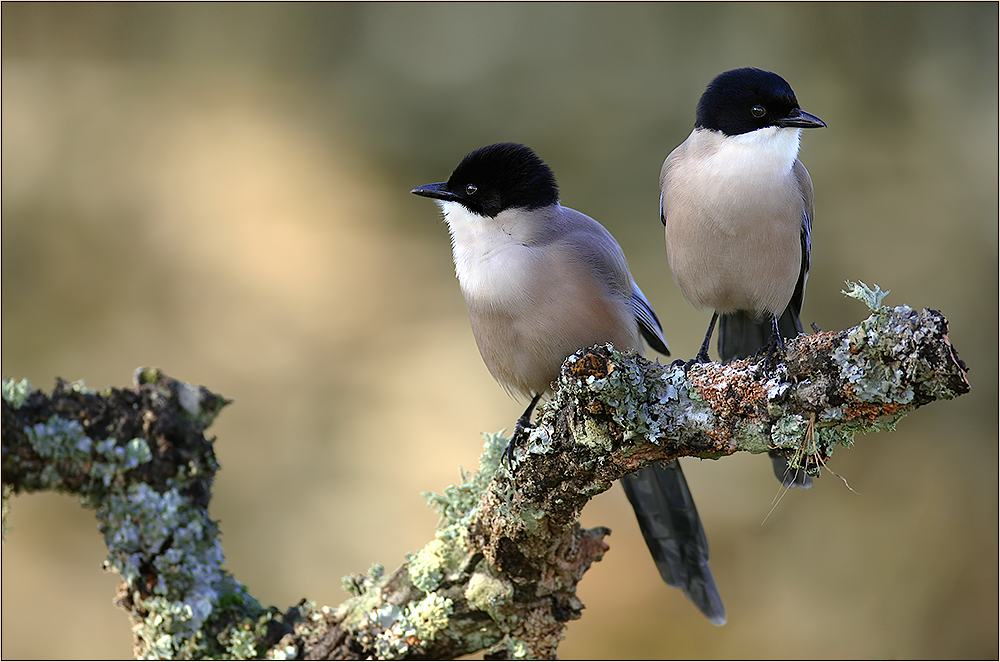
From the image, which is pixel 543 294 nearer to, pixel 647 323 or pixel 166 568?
pixel 647 323

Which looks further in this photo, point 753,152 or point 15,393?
point 15,393

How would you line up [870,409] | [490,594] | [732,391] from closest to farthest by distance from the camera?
[870,409]
[732,391]
[490,594]

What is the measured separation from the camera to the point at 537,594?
2.21m

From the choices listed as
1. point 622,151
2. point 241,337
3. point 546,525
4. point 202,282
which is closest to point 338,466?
point 241,337

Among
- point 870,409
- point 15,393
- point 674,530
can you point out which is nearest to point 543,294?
point 674,530

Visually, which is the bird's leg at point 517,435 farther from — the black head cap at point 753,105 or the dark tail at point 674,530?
the black head cap at point 753,105

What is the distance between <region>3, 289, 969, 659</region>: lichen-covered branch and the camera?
58.6 inches

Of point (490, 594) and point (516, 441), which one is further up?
point (516, 441)

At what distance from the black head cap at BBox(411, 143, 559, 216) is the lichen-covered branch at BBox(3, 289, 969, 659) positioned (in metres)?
0.61

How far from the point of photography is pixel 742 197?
82.0 inches

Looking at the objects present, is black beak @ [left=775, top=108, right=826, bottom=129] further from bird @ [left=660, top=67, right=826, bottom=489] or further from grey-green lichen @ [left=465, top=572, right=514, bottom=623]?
grey-green lichen @ [left=465, top=572, right=514, bottom=623]

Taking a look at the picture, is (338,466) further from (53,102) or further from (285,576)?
(53,102)

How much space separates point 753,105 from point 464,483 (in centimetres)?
121

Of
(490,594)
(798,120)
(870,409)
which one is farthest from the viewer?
(490,594)
